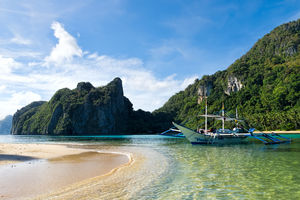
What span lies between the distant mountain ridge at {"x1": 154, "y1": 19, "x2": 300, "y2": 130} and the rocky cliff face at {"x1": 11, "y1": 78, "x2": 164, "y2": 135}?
36.2 m

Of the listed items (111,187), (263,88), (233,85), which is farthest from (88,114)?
(111,187)

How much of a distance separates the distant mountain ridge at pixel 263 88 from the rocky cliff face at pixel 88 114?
36179 mm

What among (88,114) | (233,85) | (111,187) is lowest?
(111,187)

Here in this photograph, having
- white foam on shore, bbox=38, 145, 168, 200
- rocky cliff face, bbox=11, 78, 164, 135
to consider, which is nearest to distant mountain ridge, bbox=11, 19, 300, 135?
rocky cliff face, bbox=11, 78, 164, 135

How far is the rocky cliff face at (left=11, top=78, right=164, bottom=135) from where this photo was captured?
14150 centimetres

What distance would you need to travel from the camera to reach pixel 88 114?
143000 millimetres

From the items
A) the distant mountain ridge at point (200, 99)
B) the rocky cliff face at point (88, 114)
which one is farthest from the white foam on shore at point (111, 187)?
the rocky cliff face at point (88, 114)

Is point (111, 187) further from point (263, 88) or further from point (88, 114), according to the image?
point (88, 114)

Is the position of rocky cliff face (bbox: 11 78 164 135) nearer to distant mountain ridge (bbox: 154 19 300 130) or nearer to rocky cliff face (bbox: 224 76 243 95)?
distant mountain ridge (bbox: 154 19 300 130)

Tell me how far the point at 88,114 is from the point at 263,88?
11029cm

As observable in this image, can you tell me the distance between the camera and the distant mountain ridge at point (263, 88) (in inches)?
3094

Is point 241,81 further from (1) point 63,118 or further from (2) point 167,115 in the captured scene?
(1) point 63,118

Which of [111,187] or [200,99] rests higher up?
[200,99]

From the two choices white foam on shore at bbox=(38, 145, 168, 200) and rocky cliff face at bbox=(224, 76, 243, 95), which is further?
rocky cliff face at bbox=(224, 76, 243, 95)
